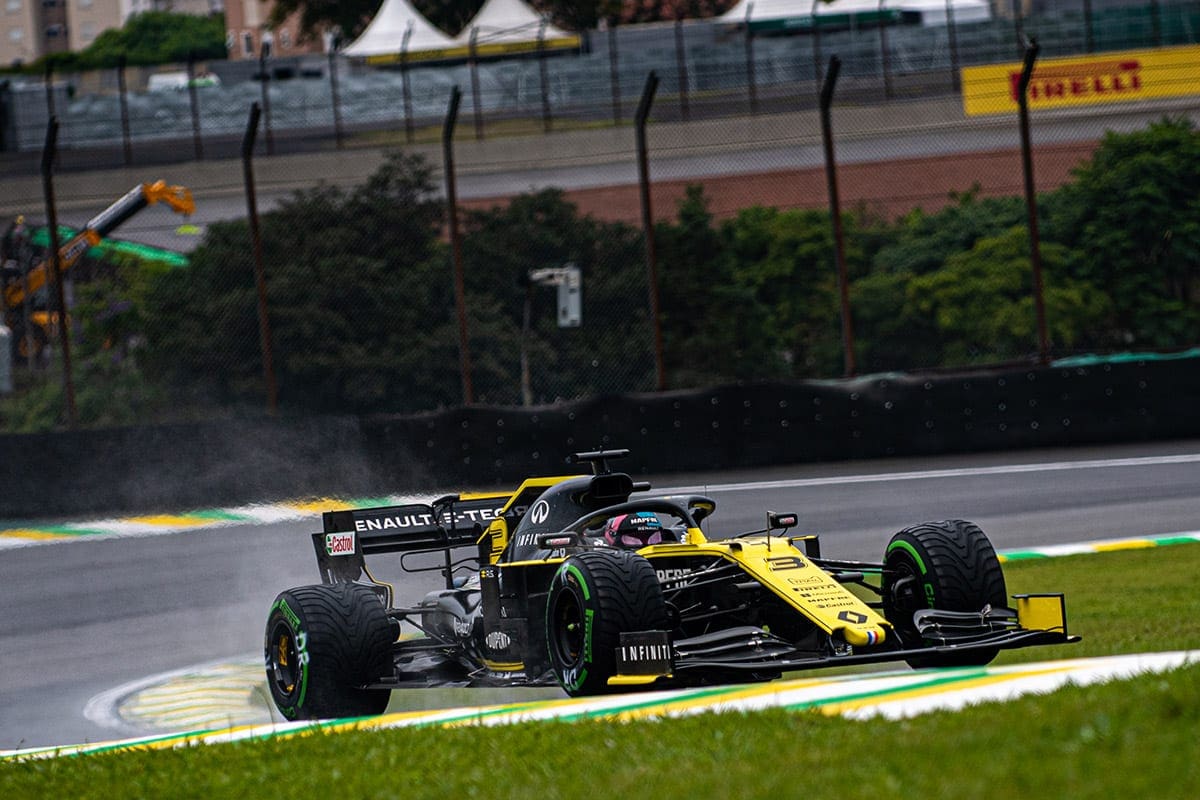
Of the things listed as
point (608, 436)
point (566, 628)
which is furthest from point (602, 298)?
point (566, 628)

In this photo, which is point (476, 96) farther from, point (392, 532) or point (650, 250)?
point (392, 532)

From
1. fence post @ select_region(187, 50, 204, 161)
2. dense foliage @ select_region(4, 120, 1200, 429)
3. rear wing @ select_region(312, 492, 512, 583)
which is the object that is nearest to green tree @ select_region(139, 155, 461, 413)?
dense foliage @ select_region(4, 120, 1200, 429)

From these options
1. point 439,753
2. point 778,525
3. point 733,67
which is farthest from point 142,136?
point 439,753

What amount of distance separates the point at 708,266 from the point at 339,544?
15.0m

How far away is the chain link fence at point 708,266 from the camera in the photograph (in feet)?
72.2

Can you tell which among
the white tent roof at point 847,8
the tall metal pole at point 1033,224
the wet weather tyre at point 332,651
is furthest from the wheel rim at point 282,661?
the white tent roof at point 847,8

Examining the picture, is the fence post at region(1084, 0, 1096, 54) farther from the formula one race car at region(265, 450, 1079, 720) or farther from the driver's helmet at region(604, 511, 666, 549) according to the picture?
the driver's helmet at region(604, 511, 666, 549)

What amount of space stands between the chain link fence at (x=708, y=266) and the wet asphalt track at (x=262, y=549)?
103 inches

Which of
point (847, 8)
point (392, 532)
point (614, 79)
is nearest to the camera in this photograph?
point (392, 532)

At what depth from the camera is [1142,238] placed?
2645 centimetres

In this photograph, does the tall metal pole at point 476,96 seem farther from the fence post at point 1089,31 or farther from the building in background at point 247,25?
the building in background at point 247,25

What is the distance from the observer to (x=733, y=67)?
111 ft

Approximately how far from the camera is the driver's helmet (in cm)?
847

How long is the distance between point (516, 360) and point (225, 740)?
49.7ft
